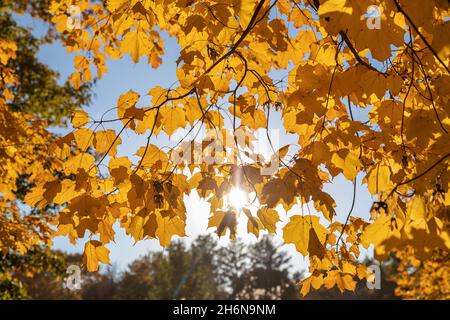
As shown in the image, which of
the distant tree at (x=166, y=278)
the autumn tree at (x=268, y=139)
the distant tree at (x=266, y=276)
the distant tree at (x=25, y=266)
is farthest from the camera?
the distant tree at (x=266, y=276)

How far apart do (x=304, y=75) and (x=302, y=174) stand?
516 mm

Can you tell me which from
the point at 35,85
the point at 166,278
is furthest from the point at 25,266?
the point at 166,278

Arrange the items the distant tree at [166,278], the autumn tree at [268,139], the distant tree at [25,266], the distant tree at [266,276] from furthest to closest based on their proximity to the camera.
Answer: the distant tree at [266,276]
the distant tree at [166,278]
the distant tree at [25,266]
the autumn tree at [268,139]

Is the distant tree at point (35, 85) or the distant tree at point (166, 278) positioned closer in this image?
the distant tree at point (35, 85)

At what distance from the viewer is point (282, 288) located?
123ft

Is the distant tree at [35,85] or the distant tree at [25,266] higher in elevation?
the distant tree at [35,85]

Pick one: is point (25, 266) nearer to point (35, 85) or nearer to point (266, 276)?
point (35, 85)

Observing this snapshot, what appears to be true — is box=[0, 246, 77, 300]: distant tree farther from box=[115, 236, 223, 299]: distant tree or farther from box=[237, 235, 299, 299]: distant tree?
box=[237, 235, 299, 299]: distant tree

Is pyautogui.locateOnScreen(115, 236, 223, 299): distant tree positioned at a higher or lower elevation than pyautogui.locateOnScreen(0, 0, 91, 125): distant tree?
lower

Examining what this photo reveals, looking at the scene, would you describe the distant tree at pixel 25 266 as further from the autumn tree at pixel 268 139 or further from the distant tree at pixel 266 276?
the distant tree at pixel 266 276

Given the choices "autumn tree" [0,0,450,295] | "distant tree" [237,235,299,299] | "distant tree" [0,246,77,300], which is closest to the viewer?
"autumn tree" [0,0,450,295]

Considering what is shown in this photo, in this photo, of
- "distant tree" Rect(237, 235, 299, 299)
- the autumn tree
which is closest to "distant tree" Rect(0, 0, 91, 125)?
the autumn tree

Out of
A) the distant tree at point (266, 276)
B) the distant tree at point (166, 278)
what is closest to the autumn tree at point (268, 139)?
the distant tree at point (166, 278)

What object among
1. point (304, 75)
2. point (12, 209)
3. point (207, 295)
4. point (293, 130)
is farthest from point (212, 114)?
point (207, 295)
